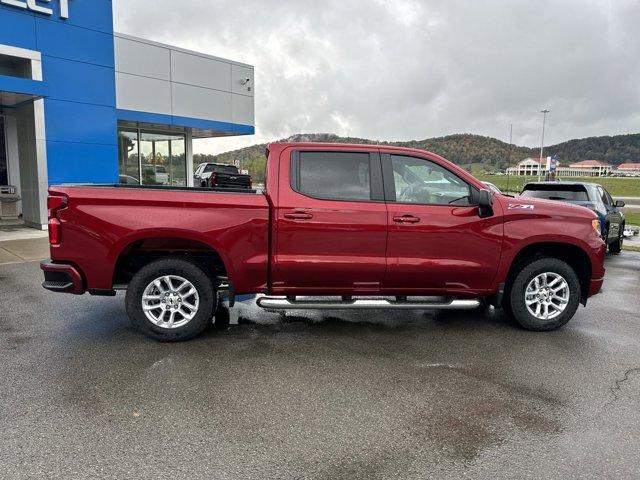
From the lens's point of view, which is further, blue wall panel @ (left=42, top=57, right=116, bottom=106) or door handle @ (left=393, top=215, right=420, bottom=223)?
→ blue wall panel @ (left=42, top=57, right=116, bottom=106)

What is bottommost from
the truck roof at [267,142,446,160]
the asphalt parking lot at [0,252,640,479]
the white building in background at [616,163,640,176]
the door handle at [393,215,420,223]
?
the asphalt parking lot at [0,252,640,479]

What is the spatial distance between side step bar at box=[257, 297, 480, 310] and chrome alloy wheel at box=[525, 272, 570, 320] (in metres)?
0.69

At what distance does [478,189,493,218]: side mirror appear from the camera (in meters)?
4.97

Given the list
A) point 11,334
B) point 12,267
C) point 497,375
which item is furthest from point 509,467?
point 12,267

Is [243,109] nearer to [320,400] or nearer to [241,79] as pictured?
[241,79]

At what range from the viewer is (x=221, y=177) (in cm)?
2148

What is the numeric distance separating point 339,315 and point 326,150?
206 centimetres

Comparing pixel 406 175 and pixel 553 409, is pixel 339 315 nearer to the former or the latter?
pixel 406 175

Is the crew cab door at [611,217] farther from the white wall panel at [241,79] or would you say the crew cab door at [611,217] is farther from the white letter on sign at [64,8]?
the white wall panel at [241,79]

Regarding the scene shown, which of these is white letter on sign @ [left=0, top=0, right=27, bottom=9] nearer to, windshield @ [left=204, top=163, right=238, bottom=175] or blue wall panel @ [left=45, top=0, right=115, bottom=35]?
blue wall panel @ [left=45, top=0, right=115, bottom=35]

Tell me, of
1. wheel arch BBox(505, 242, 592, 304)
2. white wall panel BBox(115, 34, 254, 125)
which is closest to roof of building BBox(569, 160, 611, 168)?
white wall panel BBox(115, 34, 254, 125)

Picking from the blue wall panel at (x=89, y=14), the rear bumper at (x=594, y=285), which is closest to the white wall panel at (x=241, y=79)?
the blue wall panel at (x=89, y=14)

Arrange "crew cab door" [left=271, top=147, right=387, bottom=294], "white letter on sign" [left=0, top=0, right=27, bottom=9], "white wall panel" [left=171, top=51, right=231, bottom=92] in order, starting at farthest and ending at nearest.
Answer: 1. "white wall panel" [left=171, top=51, right=231, bottom=92]
2. "white letter on sign" [left=0, top=0, right=27, bottom=9]
3. "crew cab door" [left=271, top=147, right=387, bottom=294]

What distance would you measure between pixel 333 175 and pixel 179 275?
1.85m
